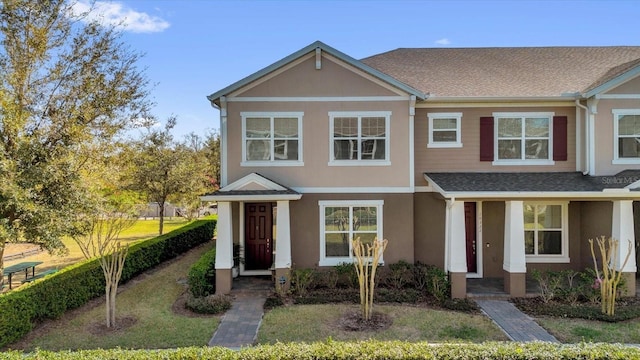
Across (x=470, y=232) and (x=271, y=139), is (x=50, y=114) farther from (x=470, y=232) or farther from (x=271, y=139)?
(x=470, y=232)

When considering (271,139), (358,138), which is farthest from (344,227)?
(271,139)

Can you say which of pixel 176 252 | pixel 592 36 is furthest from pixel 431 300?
pixel 592 36

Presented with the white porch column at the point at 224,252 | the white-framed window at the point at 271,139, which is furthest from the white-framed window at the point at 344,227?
the white porch column at the point at 224,252

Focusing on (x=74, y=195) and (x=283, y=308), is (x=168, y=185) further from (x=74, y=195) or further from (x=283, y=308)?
(x=283, y=308)

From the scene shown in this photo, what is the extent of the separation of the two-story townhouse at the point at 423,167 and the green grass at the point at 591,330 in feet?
6.80

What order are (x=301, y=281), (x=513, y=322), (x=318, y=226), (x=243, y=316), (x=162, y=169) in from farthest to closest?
(x=162, y=169), (x=318, y=226), (x=301, y=281), (x=243, y=316), (x=513, y=322)

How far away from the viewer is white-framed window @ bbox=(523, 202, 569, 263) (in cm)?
1390

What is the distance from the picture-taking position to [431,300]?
37.6ft

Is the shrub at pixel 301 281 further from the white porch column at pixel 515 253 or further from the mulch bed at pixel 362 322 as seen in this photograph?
the white porch column at pixel 515 253

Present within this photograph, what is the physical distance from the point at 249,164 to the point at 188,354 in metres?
7.67

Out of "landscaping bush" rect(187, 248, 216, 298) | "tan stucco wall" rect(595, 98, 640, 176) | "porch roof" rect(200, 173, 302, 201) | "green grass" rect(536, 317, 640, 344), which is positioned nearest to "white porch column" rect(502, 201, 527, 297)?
"green grass" rect(536, 317, 640, 344)

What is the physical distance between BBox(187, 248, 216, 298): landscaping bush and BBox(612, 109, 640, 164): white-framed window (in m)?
14.1

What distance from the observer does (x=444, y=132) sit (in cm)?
1394

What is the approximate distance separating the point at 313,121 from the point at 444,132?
4.73 metres
